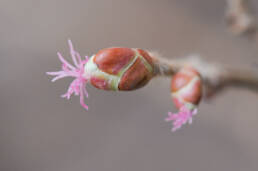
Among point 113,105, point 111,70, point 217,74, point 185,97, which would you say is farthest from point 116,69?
point 113,105

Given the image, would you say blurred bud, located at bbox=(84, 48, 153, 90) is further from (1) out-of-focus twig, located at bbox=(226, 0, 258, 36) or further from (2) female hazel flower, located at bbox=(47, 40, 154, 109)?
(1) out-of-focus twig, located at bbox=(226, 0, 258, 36)

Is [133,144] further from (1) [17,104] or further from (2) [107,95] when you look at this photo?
(1) [17,104]

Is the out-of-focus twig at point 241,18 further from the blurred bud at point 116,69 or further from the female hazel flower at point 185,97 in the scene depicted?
the blurred bud at point 116,69

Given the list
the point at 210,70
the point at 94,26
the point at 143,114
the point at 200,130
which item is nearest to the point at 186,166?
the point at 200,130

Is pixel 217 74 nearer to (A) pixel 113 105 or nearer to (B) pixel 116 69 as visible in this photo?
(B) pixel 116 69

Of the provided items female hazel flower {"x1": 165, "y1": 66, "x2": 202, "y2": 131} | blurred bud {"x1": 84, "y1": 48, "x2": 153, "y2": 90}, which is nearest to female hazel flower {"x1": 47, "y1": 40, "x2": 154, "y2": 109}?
blurred bud {"x1": 84, "y1": 48, "x2": 153, "y2": 90}
